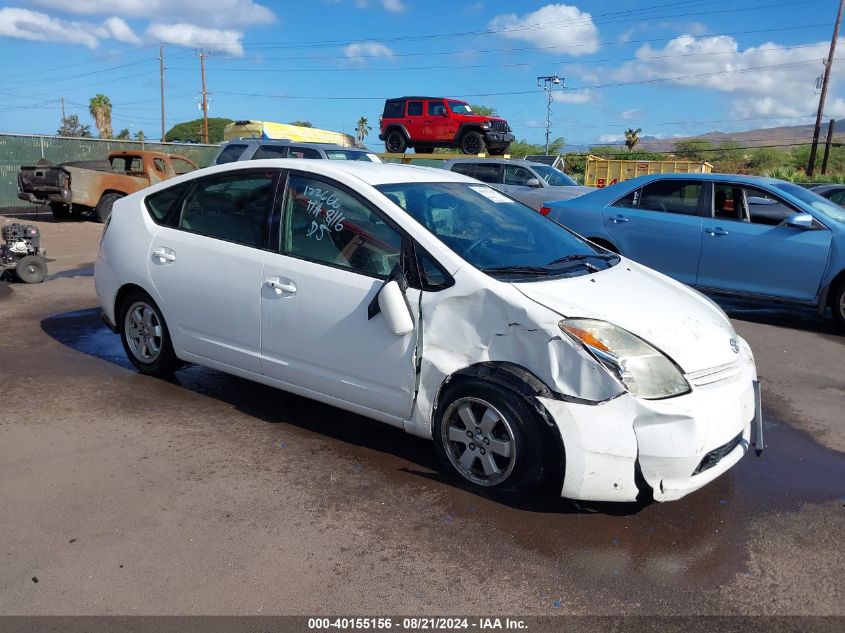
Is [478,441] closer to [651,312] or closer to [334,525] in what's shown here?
[334,525]

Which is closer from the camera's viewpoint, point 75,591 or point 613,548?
point 75,591

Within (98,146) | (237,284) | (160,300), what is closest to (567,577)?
(237,284)

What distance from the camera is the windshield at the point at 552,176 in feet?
47.1

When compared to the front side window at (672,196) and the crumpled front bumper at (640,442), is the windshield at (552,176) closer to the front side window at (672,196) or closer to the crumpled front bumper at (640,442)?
the front side window at (672,196)

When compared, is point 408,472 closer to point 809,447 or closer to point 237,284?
point 237,284

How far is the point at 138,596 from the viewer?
2871 mm

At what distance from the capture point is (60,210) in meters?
17.5

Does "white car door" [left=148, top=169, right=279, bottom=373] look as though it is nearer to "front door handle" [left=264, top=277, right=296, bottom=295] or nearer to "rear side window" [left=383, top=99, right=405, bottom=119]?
"front door handle" [left=264, top=277, right=296, bottom=295]

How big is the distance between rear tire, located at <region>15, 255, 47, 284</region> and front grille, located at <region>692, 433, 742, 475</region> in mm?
8189

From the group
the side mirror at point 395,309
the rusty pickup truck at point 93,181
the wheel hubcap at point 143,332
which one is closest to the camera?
the side mirror at point 395,309

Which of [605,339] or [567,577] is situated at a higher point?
[605,339]

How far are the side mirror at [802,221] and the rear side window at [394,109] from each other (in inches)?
664

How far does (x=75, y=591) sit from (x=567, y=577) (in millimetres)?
1973

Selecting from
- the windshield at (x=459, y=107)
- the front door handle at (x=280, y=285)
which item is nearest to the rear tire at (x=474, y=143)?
the windshield at (x=459, y=107)
